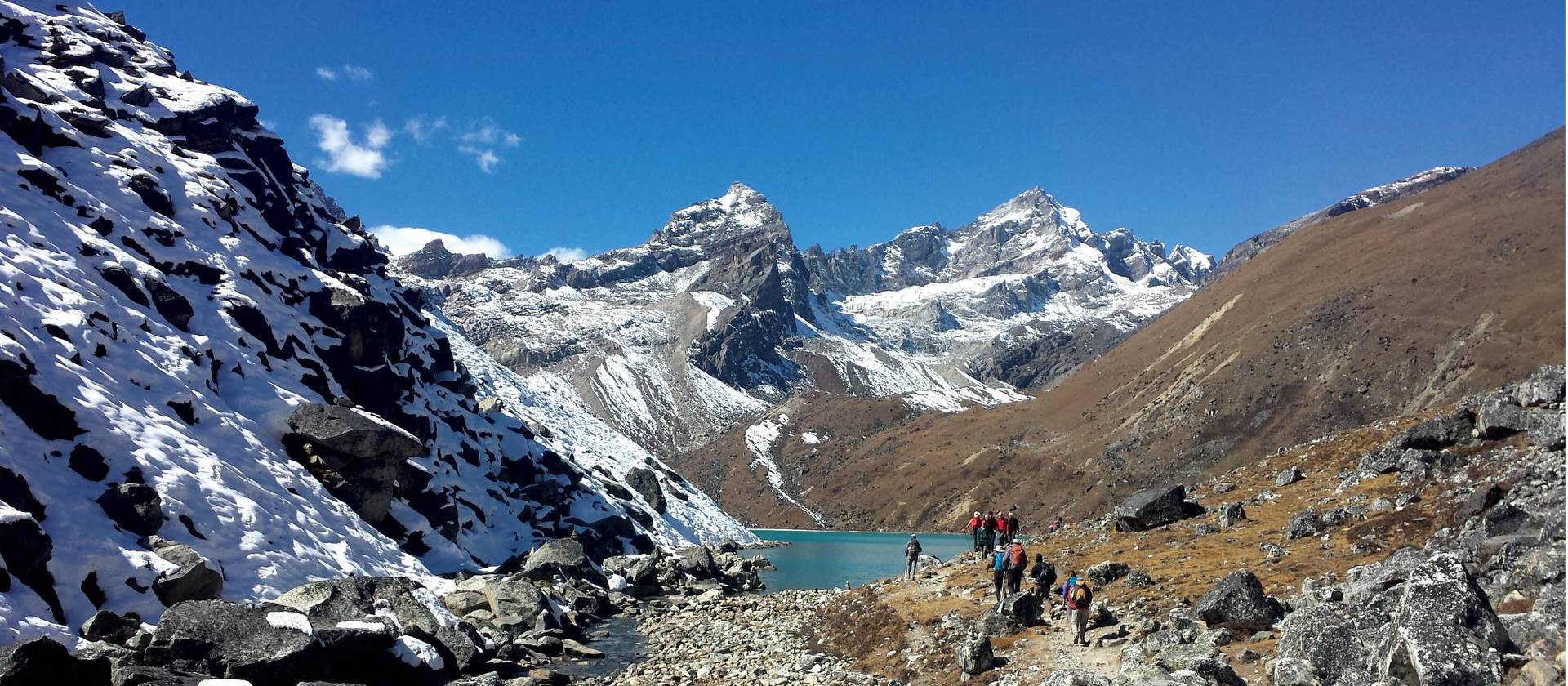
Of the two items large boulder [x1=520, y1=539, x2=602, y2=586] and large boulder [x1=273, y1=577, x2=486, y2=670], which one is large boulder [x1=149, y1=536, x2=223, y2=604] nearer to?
large boulder [x1=273, y1=577, x2=486, y2=670]

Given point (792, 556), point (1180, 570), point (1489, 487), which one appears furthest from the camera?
point (792, 556)

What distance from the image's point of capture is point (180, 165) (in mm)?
66750

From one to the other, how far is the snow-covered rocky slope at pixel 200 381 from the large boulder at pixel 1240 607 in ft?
115

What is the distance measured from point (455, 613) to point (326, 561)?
7463mm

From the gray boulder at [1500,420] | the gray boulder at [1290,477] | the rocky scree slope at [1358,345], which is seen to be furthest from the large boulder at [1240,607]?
the rocky scree slope at [1358,345]

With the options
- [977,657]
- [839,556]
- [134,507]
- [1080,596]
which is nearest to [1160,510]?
[1080,596]

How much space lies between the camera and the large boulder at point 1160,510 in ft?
131

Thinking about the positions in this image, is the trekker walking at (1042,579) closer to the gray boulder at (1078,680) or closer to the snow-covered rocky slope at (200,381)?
the gray boulder at (1078,680)

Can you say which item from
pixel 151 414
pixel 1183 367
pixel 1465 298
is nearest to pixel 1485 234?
pixel 1465 298

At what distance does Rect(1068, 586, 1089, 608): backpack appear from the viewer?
24156 mm

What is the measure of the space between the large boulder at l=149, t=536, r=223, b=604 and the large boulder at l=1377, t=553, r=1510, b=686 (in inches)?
1478

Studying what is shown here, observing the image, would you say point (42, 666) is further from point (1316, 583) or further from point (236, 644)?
point (1316, 583)

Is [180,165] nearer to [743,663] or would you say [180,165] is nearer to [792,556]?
[743,663]

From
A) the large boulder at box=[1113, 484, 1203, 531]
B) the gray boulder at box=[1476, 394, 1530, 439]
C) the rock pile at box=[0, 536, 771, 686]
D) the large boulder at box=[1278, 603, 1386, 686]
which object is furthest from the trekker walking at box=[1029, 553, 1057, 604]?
the gray boulder at box=[1476, 394, 1530, 439]
